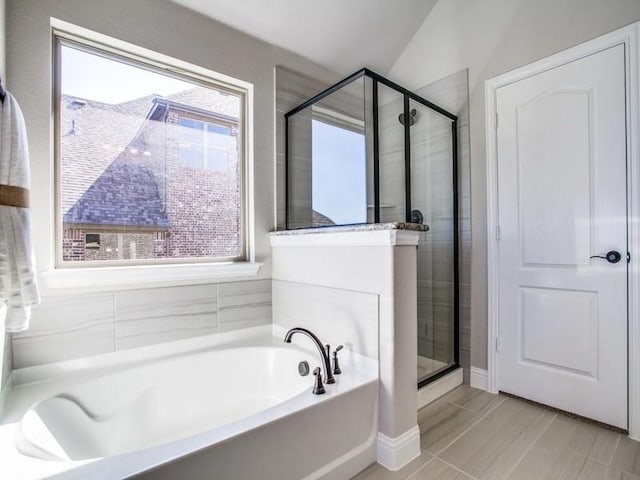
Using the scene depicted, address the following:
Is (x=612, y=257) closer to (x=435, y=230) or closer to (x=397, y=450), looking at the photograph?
(x=435, y=230)

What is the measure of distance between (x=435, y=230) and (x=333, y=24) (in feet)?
5.36

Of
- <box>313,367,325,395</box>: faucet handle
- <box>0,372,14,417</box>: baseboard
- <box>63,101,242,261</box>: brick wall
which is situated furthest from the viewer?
<box>63,101,242,261</box>: brick wall

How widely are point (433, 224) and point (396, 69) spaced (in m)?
1.49

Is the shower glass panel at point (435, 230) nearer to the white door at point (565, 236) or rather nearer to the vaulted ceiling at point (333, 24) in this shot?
the white door at point (565, 236)

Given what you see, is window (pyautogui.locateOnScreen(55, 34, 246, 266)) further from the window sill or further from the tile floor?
the tile floor

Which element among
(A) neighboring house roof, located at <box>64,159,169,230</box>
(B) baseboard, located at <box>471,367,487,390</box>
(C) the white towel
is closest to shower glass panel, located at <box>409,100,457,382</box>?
(B) baseboard, located at <box>471,367,487,390</box>

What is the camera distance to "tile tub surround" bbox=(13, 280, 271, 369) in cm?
153

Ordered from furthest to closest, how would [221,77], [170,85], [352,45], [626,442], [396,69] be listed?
[396,69]
[352,45]
[221,77]
[170,85]
[626,442]

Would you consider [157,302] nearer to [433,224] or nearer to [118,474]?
[118,474]

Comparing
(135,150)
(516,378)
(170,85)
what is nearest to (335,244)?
(135,150)

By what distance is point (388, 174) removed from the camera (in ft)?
6.55

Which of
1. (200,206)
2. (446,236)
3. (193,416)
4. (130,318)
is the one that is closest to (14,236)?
(130,318)

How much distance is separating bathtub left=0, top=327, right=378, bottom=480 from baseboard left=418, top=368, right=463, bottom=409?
2.18ft

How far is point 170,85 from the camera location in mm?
1961
